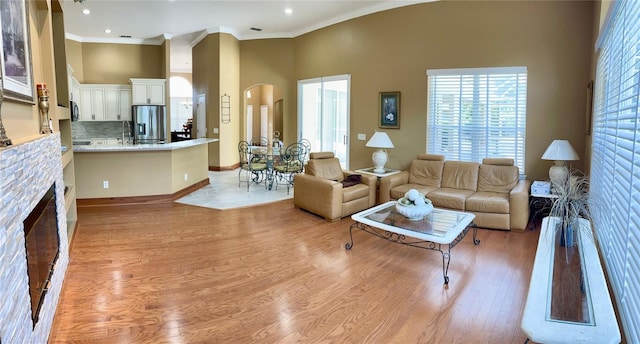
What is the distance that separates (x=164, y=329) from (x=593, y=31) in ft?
18.9

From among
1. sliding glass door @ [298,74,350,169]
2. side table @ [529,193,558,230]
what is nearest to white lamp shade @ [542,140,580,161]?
side table @ [529,193,558,230]

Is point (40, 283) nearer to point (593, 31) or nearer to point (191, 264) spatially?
point (191, 264)

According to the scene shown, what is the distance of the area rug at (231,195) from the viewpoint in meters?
6.32

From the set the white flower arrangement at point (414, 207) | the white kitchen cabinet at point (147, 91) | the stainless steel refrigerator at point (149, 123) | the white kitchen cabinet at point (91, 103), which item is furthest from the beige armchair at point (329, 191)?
the white kitchen cabinet at point (91, 103)

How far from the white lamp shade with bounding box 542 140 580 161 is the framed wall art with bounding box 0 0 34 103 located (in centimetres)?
530

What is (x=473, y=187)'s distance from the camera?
5617 mm

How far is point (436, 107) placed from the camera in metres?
6.39

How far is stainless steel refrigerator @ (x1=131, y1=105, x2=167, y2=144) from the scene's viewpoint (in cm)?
962

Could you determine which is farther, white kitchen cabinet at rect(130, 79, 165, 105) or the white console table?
white kitchen cabinet at rect(130, 79, 165, 105)

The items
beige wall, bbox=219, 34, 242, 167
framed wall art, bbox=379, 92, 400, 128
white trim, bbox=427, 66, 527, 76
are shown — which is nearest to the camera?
white trim, bbox=427, 66, 527, 76

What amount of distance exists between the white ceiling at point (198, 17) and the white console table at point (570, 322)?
18.1 ft

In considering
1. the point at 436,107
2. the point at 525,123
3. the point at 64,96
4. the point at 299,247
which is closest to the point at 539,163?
the point at 525,123

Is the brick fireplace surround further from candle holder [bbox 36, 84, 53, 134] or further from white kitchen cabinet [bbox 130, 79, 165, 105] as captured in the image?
white kitchen cabinet [bbox 130, 79, 165, 105]

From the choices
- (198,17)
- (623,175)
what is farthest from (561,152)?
(198,17)
